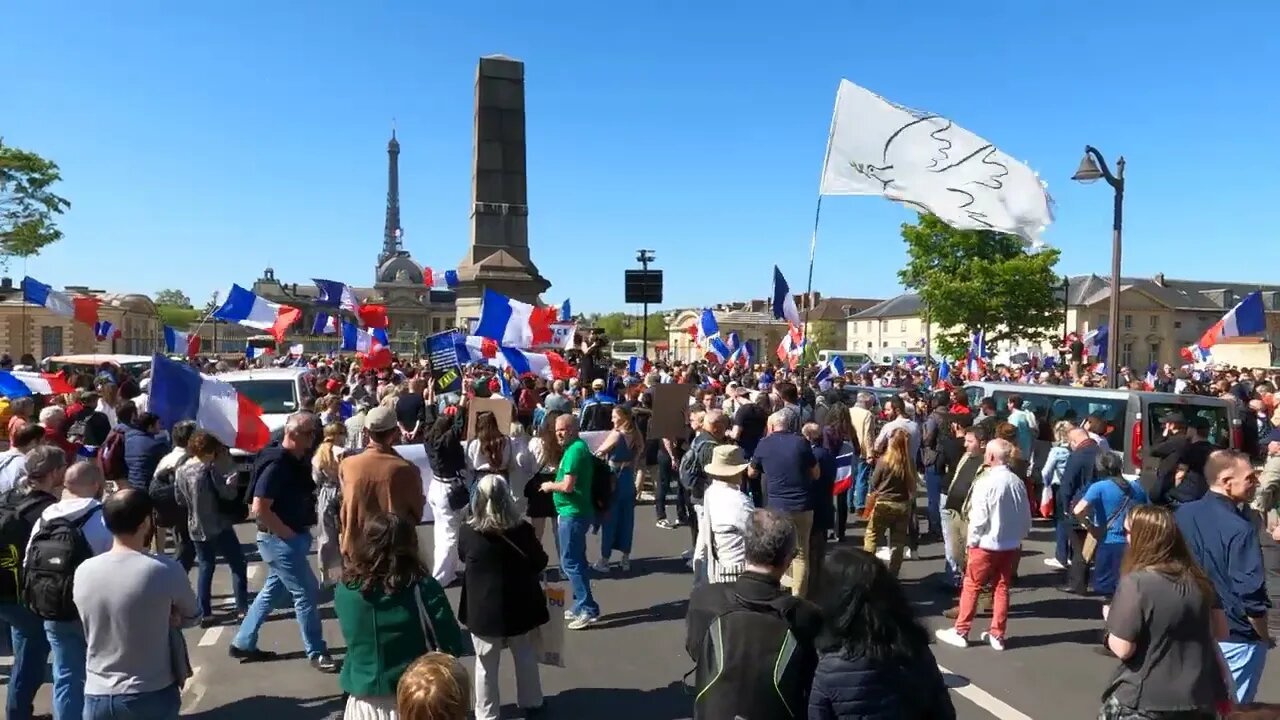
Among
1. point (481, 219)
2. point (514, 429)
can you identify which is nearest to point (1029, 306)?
point (481, 219)

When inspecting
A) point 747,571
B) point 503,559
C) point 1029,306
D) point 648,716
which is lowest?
point 648,716

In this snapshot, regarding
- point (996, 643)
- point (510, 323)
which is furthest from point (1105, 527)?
point (510, 323)

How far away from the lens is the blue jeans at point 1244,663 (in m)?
4.15

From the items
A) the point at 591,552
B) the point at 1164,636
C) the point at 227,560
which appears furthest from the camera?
the point at 591,552

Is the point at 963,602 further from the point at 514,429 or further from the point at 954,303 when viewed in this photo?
the point at 954,303

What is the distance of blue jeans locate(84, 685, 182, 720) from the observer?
3.55 metres

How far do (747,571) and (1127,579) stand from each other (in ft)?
5.02

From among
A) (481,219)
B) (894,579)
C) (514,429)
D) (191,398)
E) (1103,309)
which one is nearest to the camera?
(894,579)

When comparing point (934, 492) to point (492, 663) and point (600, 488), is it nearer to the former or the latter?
point (600, 488)

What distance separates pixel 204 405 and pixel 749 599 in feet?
17.7

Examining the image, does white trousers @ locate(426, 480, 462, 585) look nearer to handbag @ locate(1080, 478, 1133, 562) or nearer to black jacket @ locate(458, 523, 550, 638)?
black jacket @ locate(458, 523, 550, 638)

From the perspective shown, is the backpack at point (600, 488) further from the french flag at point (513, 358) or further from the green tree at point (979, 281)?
the green tree at point (979, 281)

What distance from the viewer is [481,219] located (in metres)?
22.4

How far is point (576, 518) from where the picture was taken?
6816mm
